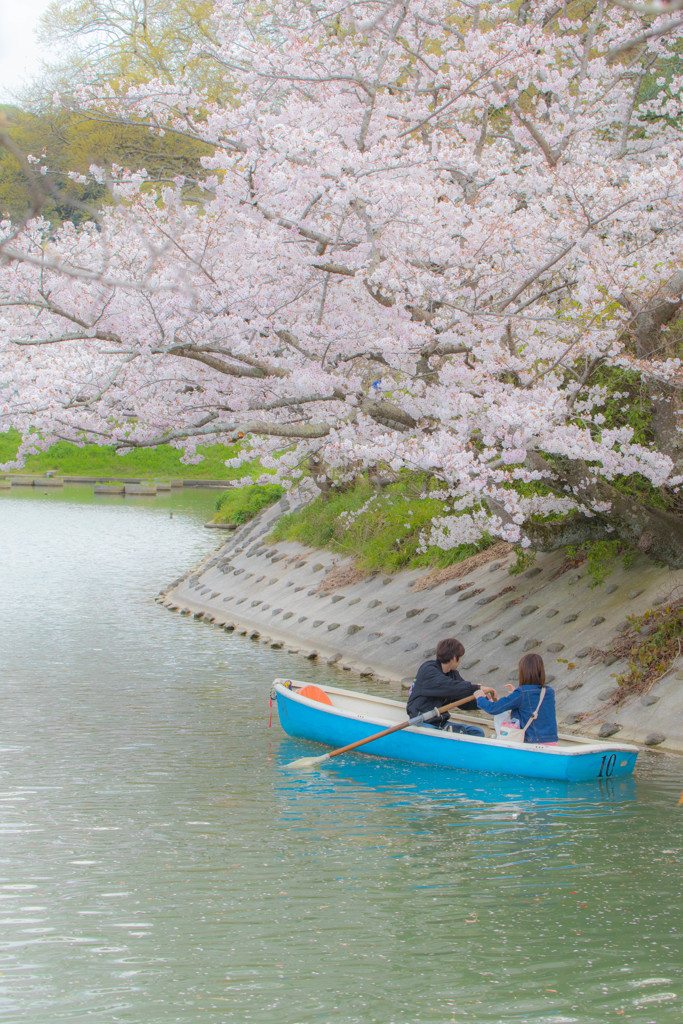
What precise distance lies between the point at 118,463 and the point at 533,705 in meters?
56.8

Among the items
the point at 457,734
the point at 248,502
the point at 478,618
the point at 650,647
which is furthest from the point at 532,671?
the point at 248,502

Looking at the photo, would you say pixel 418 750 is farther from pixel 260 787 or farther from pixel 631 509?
pixel 631 509

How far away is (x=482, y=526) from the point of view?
16438mm

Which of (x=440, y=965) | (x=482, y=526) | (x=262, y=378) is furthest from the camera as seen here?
(x=482, y=526)

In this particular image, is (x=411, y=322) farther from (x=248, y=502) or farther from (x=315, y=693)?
(x=248, y=502)

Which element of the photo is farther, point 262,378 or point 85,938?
point 262,378

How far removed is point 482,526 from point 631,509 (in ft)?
10.4

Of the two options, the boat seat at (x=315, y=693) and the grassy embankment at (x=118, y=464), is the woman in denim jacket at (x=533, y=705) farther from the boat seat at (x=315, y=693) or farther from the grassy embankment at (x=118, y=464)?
the grassy embankment at (x=118, y=464)

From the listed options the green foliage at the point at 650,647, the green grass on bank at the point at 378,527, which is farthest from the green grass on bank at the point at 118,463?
the green foliage at the point at 650,647

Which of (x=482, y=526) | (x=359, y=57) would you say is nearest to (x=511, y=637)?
(x=482, y=526)

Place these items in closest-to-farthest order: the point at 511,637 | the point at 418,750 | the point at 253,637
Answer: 1. the point at 418,750
2. the point at 511,637
3. the point at 253,637

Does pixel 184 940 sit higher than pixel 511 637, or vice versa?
pixel 511 637

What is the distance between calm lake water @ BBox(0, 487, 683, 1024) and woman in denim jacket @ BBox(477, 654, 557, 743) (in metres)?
0.55

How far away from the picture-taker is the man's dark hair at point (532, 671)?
11273 mm
